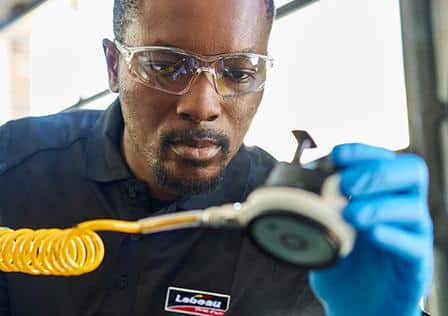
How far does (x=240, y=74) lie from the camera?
112 cm

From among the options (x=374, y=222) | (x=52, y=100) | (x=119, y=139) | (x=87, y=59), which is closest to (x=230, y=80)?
(x=119, y=139)

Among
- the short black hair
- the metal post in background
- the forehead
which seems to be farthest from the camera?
the metal post in background

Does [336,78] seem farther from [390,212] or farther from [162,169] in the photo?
[390,212]

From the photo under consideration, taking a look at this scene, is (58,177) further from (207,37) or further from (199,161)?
(207,37)

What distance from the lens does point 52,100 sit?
12.7ft

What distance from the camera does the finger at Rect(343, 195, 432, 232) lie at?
26.1 inches

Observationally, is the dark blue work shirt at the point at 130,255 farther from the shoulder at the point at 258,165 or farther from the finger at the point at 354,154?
the finger at the point at 354,154

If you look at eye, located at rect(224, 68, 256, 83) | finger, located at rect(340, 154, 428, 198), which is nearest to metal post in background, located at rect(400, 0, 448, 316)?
eye, located at rect(224, 68, 256, 83)

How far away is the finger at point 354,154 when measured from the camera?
0.73 m

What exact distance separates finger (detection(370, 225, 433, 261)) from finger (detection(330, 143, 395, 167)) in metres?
0.08

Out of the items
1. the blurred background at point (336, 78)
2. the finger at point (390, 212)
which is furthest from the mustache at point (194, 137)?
the blurred background at point (336, 78)

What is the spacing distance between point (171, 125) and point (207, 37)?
16 cm

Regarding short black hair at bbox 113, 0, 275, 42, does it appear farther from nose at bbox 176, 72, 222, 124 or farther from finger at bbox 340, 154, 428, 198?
finger at bbox 340, 154, 428, 198

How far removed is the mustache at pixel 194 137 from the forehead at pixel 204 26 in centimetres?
13
